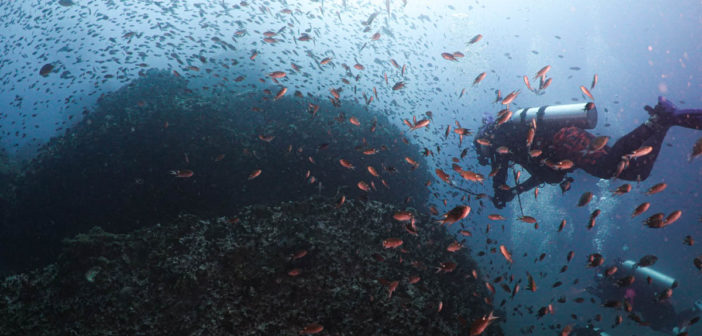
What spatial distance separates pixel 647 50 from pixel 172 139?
97.1 meters

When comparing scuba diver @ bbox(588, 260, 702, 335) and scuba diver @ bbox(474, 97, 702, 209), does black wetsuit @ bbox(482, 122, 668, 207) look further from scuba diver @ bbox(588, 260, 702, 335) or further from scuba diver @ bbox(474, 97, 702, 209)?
scuba diver @ bbox(588, 260, 702, 335)

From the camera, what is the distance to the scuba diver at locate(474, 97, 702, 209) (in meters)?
5.93

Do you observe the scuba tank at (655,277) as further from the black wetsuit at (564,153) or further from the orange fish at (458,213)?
the orange fish at (458,213)

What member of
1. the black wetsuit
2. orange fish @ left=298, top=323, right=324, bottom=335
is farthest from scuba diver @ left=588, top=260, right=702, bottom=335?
orange fish @ left=298, top=323, right=324, bottom=335

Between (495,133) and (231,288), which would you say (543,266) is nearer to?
(495,133)

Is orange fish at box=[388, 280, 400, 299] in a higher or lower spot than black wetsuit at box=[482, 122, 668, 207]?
lower

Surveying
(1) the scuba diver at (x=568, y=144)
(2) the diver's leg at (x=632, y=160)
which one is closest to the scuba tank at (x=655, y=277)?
(1) the scuba diver at (x=568, y=144)

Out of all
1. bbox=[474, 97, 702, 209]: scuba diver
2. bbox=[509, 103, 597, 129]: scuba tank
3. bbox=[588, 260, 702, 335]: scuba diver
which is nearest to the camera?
bbox=[474, 97, 702, 209]: scuba diver

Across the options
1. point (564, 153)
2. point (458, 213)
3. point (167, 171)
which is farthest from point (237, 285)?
point (564, 153)

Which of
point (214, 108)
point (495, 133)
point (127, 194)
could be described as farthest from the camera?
point (214, 108)

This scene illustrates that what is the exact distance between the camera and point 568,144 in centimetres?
652

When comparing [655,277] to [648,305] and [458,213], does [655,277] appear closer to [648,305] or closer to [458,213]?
[648,305]

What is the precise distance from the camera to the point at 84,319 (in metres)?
3.61

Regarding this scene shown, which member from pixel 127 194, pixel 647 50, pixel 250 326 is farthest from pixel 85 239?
pixel 647 50
